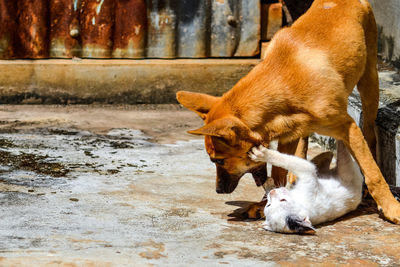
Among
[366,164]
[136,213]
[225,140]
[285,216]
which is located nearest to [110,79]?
[136,213]

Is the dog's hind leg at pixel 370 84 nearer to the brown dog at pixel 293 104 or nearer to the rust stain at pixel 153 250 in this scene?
the brown dog at pixel 293 104

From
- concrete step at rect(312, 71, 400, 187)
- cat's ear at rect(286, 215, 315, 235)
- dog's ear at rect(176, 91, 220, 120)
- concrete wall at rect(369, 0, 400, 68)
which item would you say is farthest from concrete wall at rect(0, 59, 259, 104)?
cat's ear at rect(286, 215, 315, 235)

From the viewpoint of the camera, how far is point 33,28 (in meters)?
8.51

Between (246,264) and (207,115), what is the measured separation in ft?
4.26

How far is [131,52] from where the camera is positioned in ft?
28.3

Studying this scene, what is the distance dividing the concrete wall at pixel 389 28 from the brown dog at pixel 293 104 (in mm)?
2017

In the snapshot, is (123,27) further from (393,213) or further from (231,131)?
(393,213)

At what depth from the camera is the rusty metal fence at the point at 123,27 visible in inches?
334

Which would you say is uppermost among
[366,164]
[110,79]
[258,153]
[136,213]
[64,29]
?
[64,29]

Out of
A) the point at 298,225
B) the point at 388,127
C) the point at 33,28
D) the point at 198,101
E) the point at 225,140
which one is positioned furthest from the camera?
the point at 33,28

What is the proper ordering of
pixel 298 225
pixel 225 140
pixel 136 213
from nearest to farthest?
pixel 298 225, pixel 225 140, pixel 136 213

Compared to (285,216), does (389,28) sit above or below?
above

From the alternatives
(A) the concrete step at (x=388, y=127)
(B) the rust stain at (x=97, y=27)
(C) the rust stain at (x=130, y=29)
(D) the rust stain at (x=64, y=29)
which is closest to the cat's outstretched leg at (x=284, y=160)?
(A) the concrete step at (x=388, y=127)

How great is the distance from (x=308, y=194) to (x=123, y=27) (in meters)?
4.79
